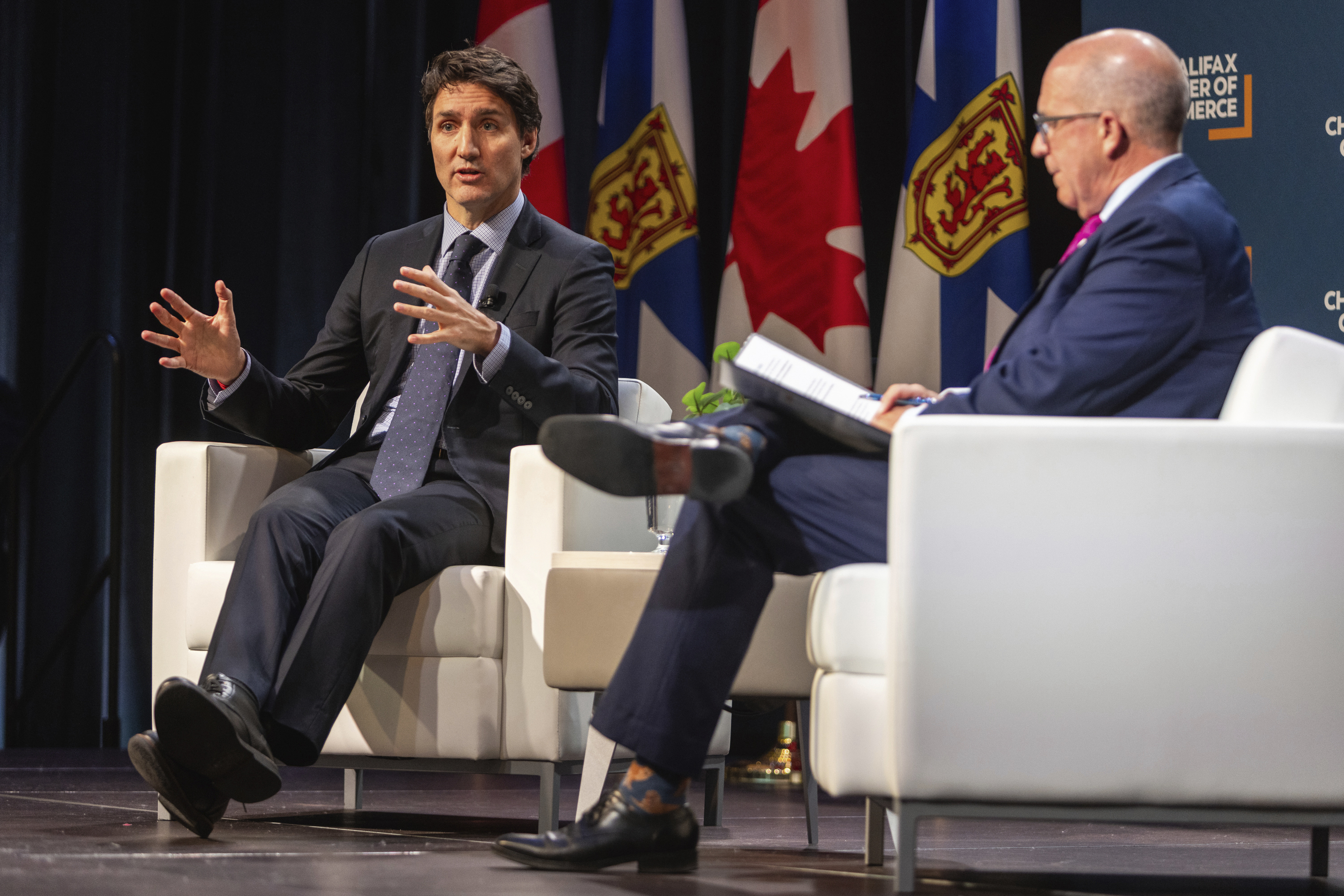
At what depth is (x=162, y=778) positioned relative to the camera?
1865 mm

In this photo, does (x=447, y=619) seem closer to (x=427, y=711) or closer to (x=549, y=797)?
(x=427, y=711)

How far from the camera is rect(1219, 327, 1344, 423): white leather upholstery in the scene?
5.39 feet

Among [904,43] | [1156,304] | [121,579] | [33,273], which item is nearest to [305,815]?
[1156,304]

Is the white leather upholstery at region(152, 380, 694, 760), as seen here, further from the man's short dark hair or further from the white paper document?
the man's short dark hair

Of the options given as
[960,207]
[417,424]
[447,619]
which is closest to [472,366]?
[417,424]

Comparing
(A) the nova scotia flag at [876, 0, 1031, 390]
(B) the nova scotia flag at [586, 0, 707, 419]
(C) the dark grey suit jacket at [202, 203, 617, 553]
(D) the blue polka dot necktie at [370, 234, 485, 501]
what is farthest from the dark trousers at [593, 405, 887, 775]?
(B) the nova scotia flag at [586, 0, 707, 419]

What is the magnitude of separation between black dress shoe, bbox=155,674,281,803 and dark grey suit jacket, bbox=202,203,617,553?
0.63 metres

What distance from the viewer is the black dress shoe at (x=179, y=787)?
1.86 metres

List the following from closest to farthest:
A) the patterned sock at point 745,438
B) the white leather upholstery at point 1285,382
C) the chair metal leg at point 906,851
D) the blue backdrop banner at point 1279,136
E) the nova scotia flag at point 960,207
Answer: the chair metal leg at point 906,851 → the white leather upholstery at point 1285,382 → the patterned sock at point 745,438 → the blue backdrop banner at point 1279,136 → the nova scotia flag at point 960,207

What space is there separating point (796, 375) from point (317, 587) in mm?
794

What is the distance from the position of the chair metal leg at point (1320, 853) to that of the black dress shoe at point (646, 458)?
2.87 feet

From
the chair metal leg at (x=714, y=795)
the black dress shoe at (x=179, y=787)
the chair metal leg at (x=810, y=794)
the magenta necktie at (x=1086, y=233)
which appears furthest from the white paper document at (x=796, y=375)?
the chair metal leg at (x=714, y=795)

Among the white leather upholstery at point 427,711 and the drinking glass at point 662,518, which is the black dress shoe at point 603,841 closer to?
the white leather upholstery at point 427,711

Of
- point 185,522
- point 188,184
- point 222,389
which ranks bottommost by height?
point 185,522
